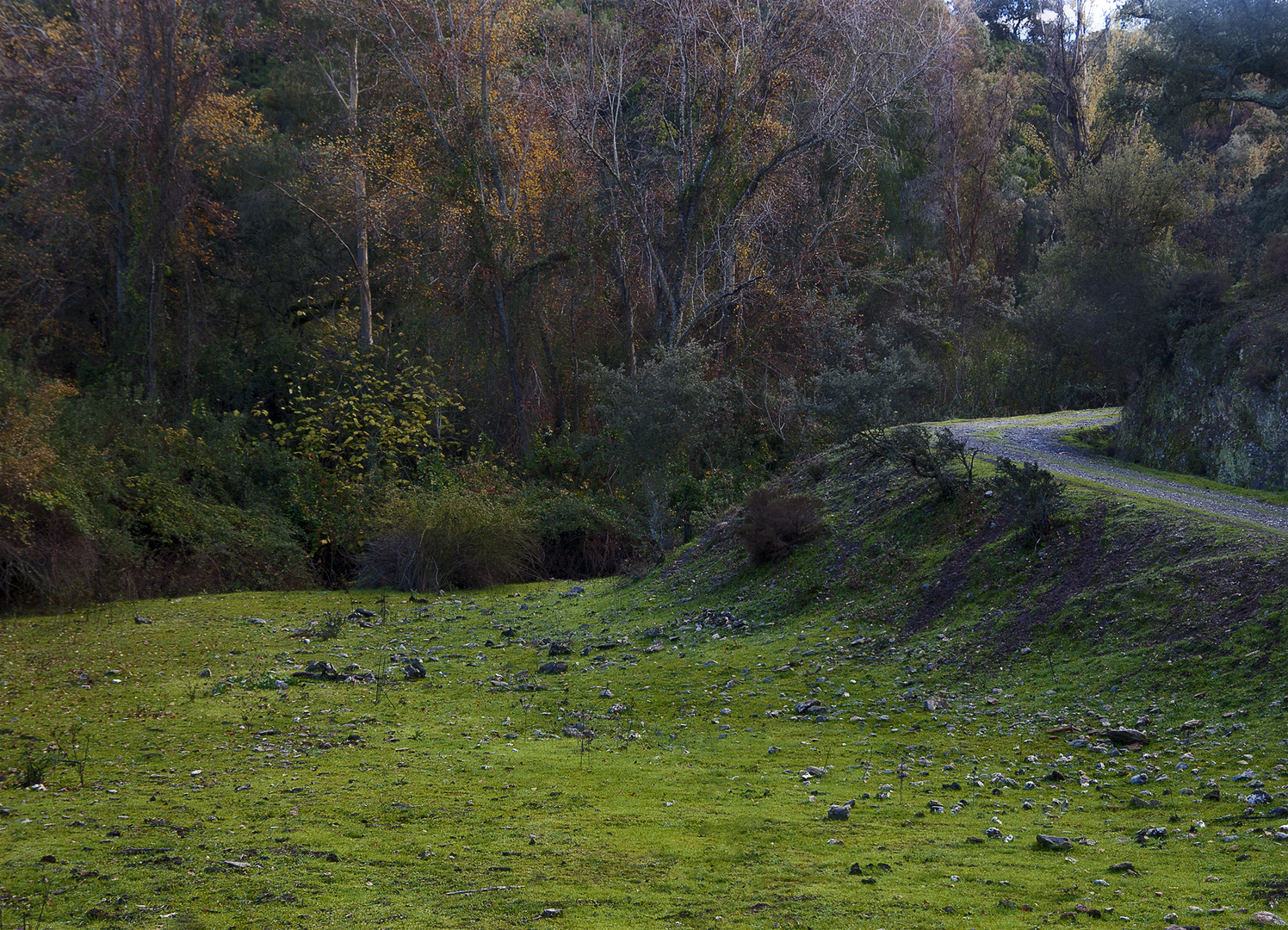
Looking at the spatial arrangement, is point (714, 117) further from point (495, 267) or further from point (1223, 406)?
point (1223, 406)

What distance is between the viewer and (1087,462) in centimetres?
1791

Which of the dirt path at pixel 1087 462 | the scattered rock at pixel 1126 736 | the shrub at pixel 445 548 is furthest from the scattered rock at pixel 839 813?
the shrub at pixel 445 548

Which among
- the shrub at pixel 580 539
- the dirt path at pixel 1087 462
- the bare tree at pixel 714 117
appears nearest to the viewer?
the dirt path at pixel 1087 462

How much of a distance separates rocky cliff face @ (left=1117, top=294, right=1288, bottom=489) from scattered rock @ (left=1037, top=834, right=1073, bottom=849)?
11782 mm

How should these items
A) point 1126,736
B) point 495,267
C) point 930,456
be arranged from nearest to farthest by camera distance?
point 1126,736 → point 930,456 → point 495,267

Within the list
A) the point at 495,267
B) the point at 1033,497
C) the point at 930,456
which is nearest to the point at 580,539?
the point at 495,267

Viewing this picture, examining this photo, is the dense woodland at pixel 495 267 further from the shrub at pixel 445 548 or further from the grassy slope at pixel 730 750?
the grassy slope at pixel 730 750

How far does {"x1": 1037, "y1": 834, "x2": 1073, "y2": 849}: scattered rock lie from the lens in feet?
19.7

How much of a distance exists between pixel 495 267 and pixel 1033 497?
18.7m

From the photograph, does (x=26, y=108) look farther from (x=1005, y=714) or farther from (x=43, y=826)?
(x=1005, y=714)

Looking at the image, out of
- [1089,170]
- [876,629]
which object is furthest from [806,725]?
[1089,170]

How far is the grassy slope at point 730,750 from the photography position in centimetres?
535

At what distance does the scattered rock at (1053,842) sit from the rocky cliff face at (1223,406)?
11782 mm

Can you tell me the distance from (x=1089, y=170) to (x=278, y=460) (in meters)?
21.4
